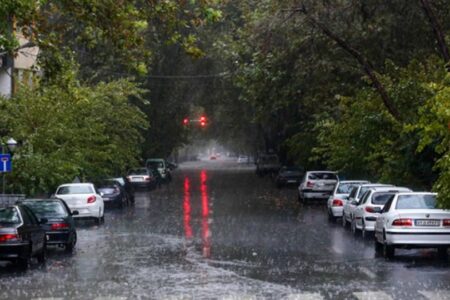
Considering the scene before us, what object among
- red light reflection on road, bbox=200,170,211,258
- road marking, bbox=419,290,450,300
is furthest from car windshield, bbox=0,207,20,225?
road marking, bbox=419,290,450,300

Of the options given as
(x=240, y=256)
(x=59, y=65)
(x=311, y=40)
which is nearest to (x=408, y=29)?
(x=311, y=40)

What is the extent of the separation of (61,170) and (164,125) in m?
36.8

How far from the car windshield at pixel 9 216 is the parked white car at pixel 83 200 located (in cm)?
1321

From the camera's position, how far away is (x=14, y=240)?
18.7m

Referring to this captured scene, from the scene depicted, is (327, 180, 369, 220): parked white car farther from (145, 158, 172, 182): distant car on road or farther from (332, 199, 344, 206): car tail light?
(145, 158, 172, 182): distant car on road

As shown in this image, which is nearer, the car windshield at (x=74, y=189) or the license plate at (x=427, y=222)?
the license plate at (x=427, y=222)

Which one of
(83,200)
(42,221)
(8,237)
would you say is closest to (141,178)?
(83,200)

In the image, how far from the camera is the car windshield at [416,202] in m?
20.3

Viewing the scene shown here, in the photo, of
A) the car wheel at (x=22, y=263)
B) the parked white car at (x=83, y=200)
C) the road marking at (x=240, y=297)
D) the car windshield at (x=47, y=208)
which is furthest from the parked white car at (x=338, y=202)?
the road marking at (x=240, y=297)

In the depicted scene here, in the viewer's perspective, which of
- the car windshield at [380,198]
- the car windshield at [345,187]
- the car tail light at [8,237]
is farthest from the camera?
the car windshield at [345,187]

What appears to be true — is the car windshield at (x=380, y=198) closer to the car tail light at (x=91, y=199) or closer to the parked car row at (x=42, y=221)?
the parked car row at (x=42, y=221)

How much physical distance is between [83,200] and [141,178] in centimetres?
2707

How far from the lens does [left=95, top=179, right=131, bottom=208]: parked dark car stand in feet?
136

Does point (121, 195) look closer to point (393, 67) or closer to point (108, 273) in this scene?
point (393, 67)
